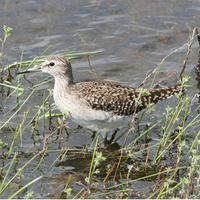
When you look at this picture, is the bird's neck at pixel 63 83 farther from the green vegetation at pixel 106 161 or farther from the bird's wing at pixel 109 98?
the green vegetation at pixel 106 161

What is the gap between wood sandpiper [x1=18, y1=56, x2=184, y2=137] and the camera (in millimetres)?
6680

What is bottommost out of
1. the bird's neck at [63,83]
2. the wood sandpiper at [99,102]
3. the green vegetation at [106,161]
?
the green vegetation at [106,161]

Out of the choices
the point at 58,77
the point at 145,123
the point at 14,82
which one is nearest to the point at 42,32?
the point at 14,82

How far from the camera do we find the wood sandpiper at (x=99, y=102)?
668cm

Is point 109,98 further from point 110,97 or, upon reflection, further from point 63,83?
point 63,83

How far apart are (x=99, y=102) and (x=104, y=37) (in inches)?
140

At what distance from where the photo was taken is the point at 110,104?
22.2 feet

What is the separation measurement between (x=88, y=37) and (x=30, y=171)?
4.69 m

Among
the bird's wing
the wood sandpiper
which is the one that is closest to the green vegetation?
the wood sandpiper

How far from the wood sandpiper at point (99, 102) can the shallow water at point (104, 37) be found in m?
0.53

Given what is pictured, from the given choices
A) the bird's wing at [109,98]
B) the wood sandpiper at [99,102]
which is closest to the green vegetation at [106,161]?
the wood sandpiper at [99,102]

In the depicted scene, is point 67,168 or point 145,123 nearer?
point 67,168

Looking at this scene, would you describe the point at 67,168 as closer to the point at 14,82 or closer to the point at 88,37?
the point at 14,82

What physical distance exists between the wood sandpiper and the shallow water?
1.75 feet
